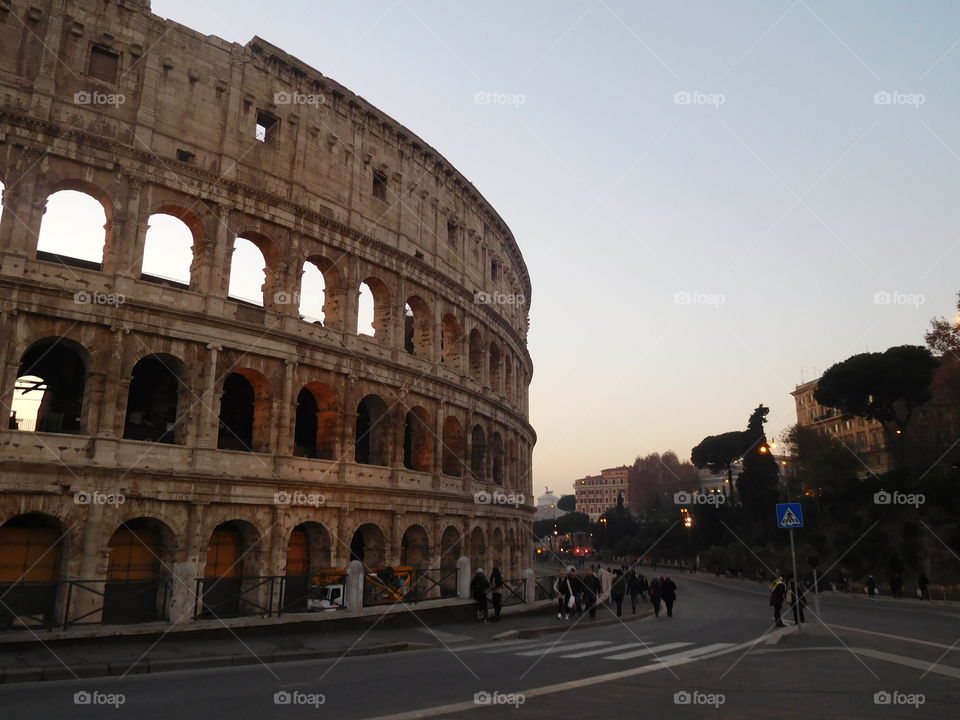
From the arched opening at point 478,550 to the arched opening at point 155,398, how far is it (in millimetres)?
14422

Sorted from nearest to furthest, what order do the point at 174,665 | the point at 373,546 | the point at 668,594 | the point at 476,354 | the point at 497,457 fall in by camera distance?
the point at 174,665, the point at 668,594, the point at 373,546, the point at 476,354, the point at 497,457

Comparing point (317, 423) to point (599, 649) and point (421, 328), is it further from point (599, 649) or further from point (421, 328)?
point (599, 649)

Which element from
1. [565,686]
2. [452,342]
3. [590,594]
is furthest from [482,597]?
[452,342]

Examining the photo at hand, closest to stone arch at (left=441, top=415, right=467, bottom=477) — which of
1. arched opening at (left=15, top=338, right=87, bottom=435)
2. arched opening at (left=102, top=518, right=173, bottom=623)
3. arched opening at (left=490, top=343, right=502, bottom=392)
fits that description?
arched opening at (left=490, top=343, right=502, bottom=392)

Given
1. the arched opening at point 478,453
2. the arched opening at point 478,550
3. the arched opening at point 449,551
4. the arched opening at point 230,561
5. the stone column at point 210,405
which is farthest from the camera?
the arched opening at point 478,453

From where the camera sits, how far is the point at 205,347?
834 inches

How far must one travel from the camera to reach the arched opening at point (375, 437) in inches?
1035

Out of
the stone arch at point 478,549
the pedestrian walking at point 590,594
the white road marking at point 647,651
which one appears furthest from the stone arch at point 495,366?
the white road marking at point 647,651

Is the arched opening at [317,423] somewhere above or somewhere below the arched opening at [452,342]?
below

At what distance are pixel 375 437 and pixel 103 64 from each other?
14.9 meters

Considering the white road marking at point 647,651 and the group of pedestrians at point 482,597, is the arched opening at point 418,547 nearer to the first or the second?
the group of pedestrians at point 482,597

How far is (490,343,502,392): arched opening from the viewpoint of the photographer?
1443 inches

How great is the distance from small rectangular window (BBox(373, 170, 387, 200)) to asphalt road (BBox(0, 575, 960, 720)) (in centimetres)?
1922

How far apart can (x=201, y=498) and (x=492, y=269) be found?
849 inches
